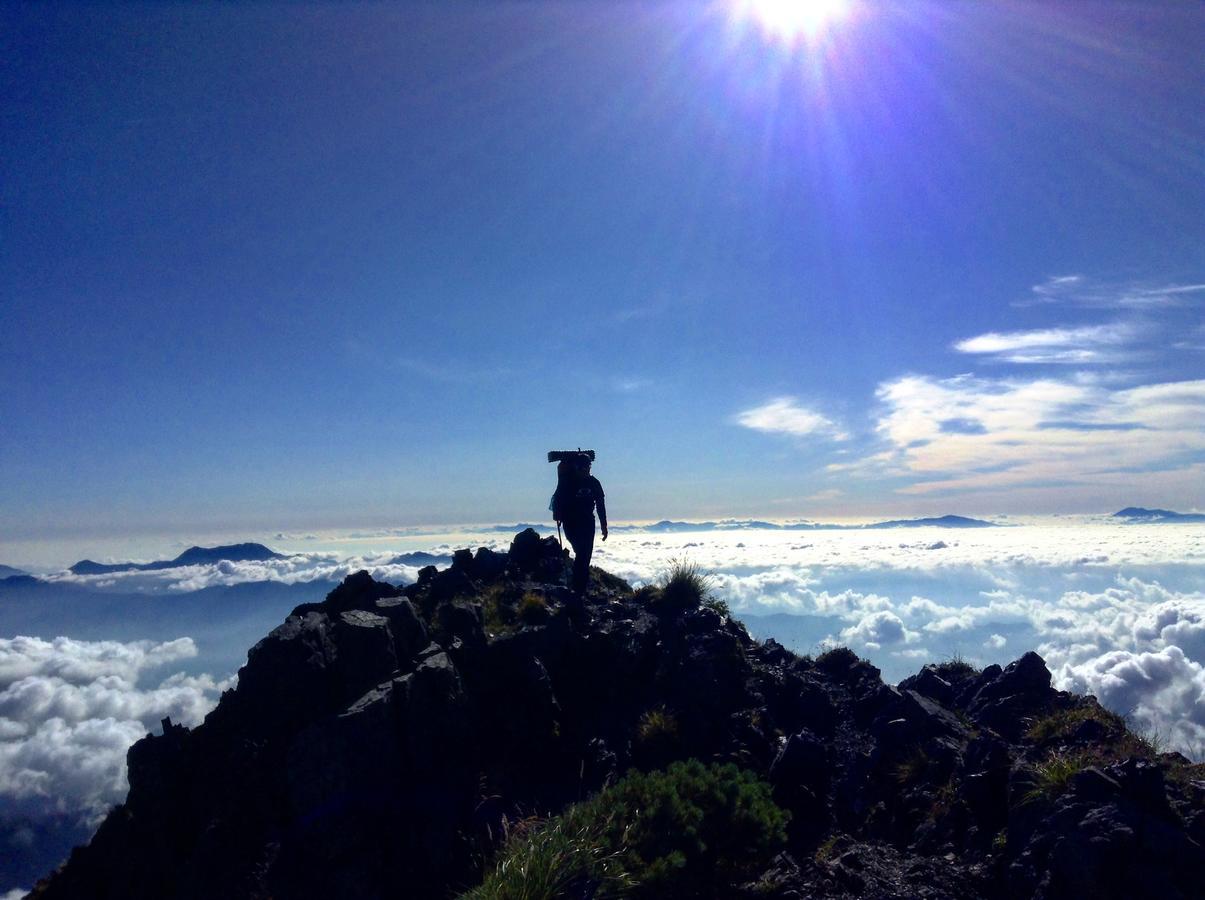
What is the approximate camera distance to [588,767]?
1199 centimetres

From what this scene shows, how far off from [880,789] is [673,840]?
15.5 ft

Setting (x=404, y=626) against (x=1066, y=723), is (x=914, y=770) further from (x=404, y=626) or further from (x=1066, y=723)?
(x=404, y=626)

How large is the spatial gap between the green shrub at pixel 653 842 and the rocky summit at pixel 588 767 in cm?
26

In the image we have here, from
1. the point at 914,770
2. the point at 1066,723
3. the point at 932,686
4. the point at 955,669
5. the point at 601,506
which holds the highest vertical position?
the point at 601,506

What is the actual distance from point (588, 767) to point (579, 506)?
304 inches

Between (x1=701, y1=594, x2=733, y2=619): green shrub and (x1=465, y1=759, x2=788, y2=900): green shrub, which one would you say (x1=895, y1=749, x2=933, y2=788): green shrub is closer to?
(x1=465, y1=759, x2=788, y2=900): green shrub

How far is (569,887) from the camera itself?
7105 millimetres

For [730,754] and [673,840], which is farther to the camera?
[730,754]

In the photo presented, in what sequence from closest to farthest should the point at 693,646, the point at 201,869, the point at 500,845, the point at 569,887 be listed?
the point at 569,887, the point at 500,845, the point at 201,869, the point at 693,646

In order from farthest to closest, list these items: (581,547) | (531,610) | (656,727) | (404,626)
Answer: (581,547) < (531,610) < (404,626) < (656,727)

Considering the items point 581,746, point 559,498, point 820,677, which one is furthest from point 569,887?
point 559,498

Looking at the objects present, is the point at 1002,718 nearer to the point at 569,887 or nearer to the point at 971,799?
the point at 971,799

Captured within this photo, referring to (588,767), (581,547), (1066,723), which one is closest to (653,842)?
(588,767)

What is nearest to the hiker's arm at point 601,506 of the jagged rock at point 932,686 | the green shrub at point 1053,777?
the jagged rock at point 932,686
